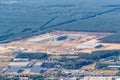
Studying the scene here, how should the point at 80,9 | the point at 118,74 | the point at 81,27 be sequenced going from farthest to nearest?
the point at 80,9 → the point at 81,27 → the point at 118,74

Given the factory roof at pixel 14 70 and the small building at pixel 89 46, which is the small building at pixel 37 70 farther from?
the small building at pixel 89 46

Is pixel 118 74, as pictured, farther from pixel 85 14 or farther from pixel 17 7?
pixel 17 7

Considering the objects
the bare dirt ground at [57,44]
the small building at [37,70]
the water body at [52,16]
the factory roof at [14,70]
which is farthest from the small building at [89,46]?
the factory roof at [14,70]

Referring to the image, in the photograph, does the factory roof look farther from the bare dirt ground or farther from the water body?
the water body

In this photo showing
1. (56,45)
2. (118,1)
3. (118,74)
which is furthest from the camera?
(118,1)

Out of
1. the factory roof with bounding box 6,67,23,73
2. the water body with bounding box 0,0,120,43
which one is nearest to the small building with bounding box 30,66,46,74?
the factory roof with bounding box 6,67,23,73

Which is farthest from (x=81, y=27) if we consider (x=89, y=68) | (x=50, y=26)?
(x=89, y=68)

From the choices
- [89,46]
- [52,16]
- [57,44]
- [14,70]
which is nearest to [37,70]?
[14,70]
